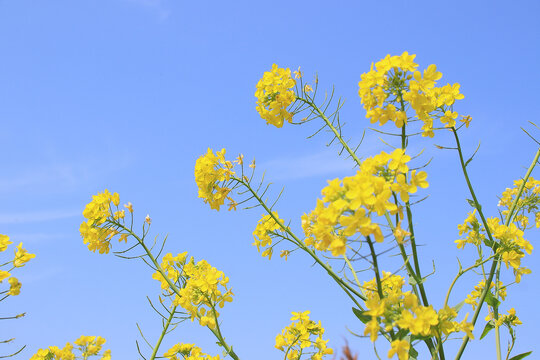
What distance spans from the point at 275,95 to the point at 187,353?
84.1 inches

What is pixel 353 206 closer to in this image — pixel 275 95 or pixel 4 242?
pixel 275 95

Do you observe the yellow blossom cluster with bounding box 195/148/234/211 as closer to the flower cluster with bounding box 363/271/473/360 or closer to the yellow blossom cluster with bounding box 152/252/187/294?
the yellow blossom cluster with bounding box 152/252/187/294

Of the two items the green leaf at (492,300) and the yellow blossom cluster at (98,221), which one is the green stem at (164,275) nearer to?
the yellow blossom cluster at (98,221)

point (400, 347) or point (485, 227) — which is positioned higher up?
point (485, 227)

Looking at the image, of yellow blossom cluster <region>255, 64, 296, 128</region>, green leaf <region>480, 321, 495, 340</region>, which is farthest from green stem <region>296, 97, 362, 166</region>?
green leaf <region>480, 321, 495, 340</region>

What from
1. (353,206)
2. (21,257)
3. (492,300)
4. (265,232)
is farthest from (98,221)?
(492,300)

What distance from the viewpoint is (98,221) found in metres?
3.71

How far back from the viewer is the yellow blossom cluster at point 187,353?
3722 millimetres

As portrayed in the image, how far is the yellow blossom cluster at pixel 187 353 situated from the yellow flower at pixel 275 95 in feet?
6.12

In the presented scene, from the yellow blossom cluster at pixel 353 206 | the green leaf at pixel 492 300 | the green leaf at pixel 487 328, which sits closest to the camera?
the yellow blossom cluster at pixel 353 206

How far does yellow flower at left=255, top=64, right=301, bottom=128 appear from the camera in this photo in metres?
3.69

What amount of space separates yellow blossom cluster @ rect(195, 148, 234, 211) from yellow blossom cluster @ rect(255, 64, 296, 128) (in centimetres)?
48

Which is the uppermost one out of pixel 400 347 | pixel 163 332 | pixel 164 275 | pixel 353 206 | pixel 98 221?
pixel 98 221

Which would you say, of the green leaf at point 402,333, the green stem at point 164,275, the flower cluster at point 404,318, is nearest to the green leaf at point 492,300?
the flower cluster at point 404,318
